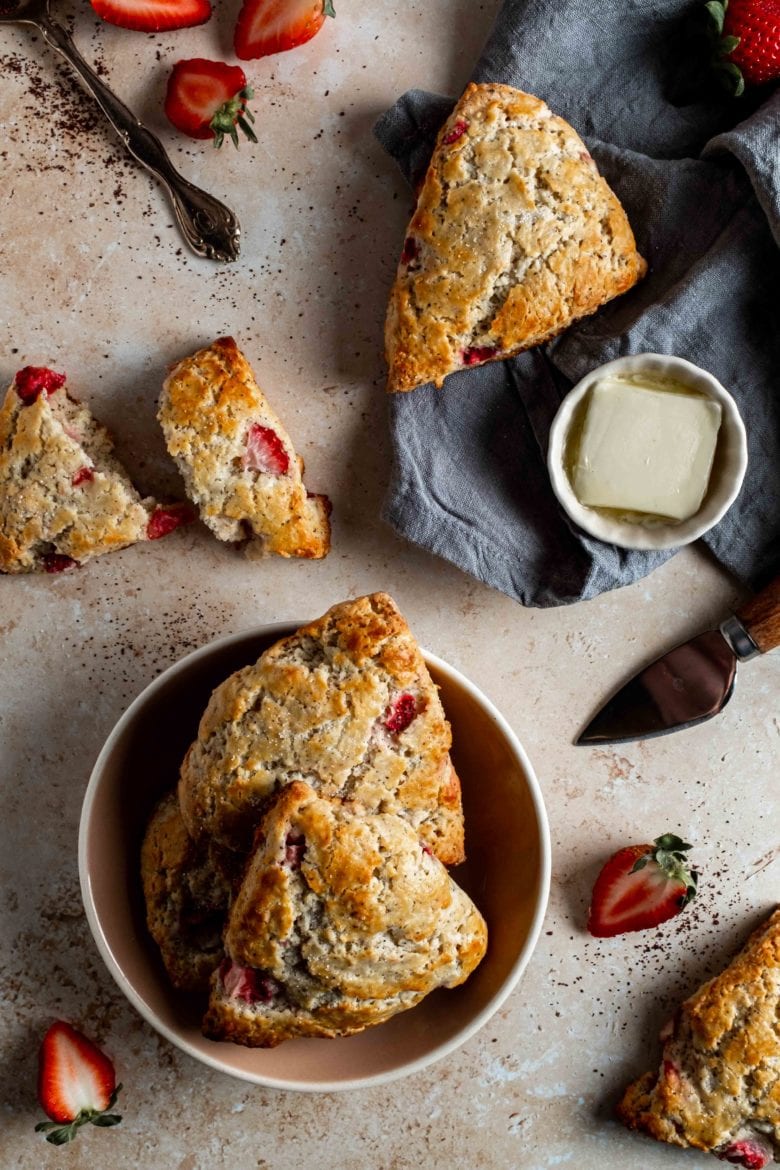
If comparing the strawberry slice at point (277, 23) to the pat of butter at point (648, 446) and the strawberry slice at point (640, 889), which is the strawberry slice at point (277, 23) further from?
the strawberry slice at point (640, 889)

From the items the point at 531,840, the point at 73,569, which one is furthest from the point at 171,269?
the point at 531,840

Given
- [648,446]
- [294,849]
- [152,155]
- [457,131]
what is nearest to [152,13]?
[152,155]

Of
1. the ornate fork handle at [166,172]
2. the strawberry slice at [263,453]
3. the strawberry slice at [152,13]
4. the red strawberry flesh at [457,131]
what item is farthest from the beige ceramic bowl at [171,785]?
the strawberry slice at [152,13]

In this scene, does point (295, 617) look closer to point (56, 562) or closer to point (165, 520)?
point (165, 520)

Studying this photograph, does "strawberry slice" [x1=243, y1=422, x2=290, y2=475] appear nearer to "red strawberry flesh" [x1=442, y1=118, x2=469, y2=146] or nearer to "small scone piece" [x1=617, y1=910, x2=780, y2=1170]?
"red strawberry flesh" [x1=442, y1=118, x2=469, y2=146]

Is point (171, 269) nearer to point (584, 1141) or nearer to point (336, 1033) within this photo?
point (336, 1033)

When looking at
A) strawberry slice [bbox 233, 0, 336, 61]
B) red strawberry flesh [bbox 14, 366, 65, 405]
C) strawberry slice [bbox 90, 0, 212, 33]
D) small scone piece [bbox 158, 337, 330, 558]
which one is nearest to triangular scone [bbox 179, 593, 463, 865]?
small scone piece [bbox 158, 337, 330, 558]
